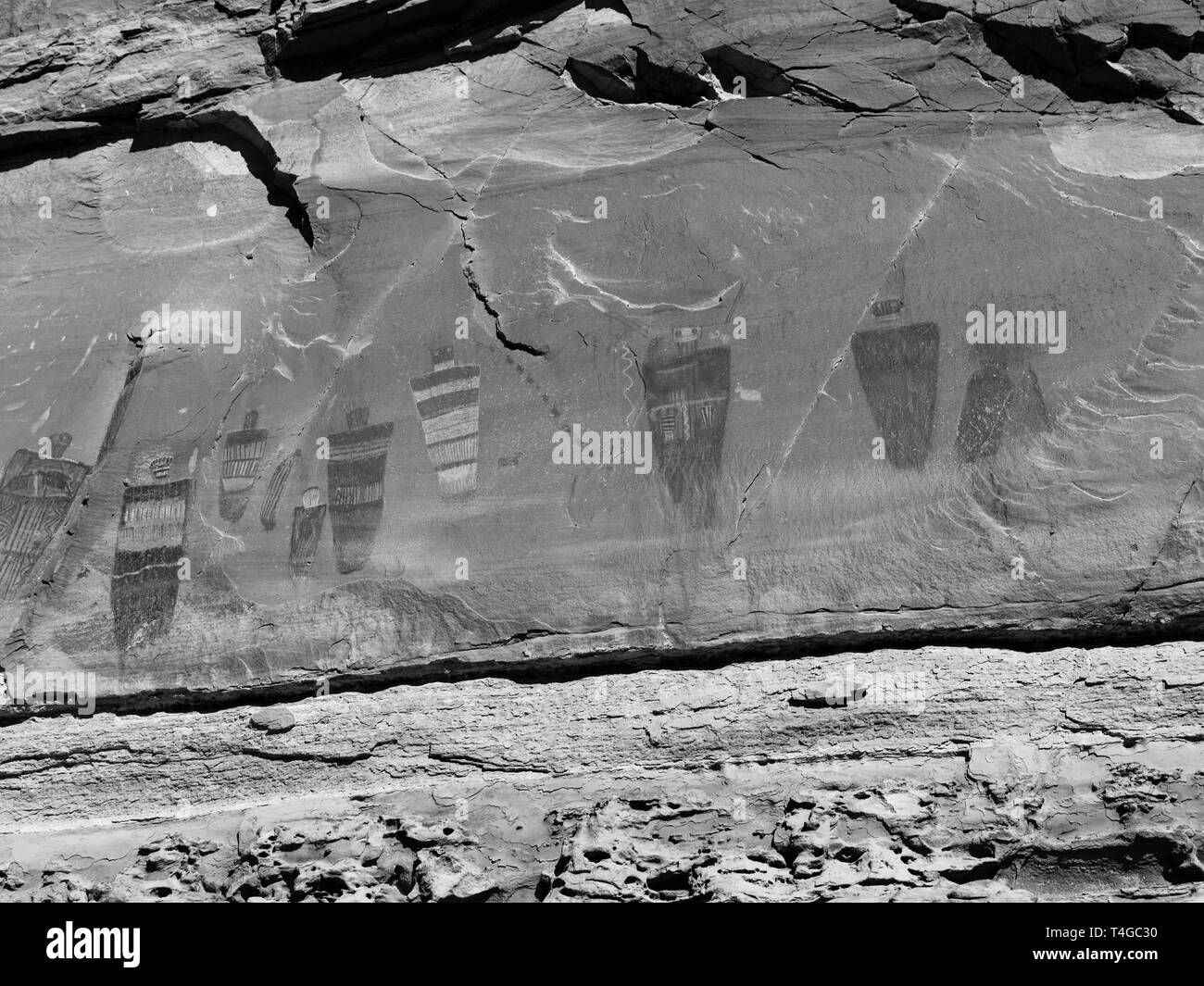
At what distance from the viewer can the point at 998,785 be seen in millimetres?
3924

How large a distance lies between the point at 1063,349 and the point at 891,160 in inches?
35.5

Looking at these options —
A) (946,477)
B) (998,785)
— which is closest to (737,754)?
(998,785)

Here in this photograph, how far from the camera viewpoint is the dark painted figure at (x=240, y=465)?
473 cm

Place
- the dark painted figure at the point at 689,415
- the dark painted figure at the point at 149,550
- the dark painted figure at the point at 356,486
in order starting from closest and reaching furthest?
the dark painted figure at the point at 689,415 < the dark painted figure at the point at 356,486 < the dark painted figure at the point at 149,550

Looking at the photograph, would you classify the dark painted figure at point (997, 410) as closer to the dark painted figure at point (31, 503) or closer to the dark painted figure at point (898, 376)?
the dark painted figure at point (898, 376)

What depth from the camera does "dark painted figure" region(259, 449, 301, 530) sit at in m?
4.68

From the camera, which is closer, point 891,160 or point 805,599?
point 805,599

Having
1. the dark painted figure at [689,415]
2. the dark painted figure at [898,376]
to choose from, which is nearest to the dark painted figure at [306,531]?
the dark painted figure at [689,415]

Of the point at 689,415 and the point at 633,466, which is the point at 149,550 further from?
the point at 689,415

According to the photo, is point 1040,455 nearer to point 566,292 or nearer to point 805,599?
point 805,599

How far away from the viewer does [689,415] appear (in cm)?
447

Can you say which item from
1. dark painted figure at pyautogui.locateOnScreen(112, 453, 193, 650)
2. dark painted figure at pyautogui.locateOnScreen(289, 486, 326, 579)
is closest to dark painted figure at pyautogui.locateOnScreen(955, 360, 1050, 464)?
dark painted figure at pyautogui.locateOnScreen(289, 486, 326, 579)

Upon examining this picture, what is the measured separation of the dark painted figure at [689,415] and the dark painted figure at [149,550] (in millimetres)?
1761

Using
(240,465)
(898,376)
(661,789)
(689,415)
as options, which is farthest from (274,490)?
(898,376)
